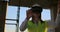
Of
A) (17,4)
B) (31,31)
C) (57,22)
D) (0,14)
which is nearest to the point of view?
(31,31)

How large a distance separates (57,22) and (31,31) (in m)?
0.24

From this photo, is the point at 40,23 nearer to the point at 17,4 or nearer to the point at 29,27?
the point at 29,27

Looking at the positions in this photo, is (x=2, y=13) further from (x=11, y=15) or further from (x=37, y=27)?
(x=37, y=27)

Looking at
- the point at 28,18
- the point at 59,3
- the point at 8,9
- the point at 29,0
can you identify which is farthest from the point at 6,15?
the point at 28,18

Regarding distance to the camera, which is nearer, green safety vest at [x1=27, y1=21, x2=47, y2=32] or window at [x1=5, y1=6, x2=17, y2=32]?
green safety vest at [x1=27, y1=21, x2=47, y2=32]

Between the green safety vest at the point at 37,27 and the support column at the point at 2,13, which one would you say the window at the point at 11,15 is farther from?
the green safety vest at the point at 37,27

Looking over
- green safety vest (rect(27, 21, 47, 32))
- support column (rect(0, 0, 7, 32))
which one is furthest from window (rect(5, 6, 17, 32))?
green safety vest (rect(27, 21, 47, 32))

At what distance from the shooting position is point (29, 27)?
1307 mm

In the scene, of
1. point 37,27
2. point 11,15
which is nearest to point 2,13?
point 11,15

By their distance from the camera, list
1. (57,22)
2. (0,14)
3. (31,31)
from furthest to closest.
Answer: (0,14) → (57,22) → (31,31)

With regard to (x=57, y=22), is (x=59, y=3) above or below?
above

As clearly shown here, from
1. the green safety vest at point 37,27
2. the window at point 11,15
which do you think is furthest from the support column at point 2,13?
the green safety vest at point 37,27

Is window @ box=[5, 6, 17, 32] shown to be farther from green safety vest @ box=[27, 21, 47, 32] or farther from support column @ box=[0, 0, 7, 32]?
green safety vest @ box=[27, 21, 47, 32]

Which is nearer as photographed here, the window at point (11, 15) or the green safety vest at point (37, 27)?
the green safety vest at point (37, 27)
